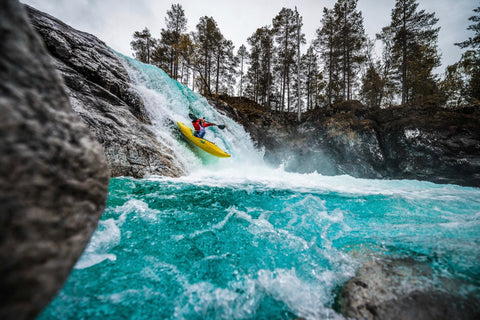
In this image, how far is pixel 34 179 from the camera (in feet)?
2.36

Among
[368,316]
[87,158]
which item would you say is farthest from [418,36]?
[87,158]

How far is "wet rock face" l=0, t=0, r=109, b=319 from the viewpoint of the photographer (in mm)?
621

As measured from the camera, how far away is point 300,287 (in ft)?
5.98

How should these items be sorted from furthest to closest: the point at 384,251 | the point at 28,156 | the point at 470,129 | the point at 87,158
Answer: the point at 470,129
the point at 384,251
the point at 87,158
the point at 28,156

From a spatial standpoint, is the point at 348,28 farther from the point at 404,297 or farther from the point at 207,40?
the point at 404,297

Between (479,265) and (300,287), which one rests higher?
(479,265)

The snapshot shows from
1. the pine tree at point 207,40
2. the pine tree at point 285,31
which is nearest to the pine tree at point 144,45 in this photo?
the pine tree at point 207,40

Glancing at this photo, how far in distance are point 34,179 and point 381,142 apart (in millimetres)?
13588

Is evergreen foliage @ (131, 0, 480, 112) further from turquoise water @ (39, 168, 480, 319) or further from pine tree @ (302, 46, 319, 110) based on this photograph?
turquoise water @ (39, 168, 480, 319)

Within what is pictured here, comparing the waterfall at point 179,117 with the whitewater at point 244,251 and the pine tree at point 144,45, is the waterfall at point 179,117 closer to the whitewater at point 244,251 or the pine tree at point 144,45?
the whitewater at point 244,251

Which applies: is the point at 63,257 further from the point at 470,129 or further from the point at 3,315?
the point at 470,129

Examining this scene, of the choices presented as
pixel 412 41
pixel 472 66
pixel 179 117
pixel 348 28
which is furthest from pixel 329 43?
pixel 179 117

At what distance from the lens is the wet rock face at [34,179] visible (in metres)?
0.62

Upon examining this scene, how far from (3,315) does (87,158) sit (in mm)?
751
